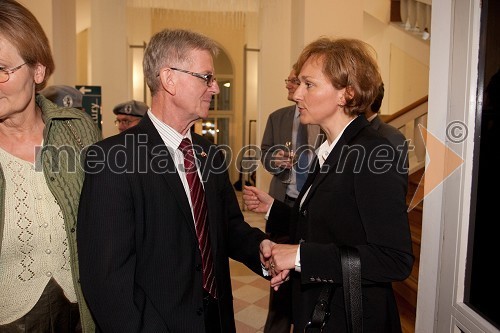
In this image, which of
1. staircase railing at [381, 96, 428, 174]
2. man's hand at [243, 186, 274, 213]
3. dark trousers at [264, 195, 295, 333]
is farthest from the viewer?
staircase railing at [381, 96, 428, 174]

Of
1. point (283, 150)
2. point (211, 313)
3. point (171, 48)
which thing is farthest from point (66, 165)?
point (283, 150)

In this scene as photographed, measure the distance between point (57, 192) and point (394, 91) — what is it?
9382mm

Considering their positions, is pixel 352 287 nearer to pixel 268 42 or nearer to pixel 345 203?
pixel 345 203

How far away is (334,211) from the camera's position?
1.48 meters

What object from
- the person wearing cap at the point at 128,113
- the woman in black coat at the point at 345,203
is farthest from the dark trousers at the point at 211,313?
the person wearing cap at the point at 128,113

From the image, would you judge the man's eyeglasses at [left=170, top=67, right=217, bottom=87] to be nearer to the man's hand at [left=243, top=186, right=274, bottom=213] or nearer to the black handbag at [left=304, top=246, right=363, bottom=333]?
the man's hand at [left=243, top=186, right=274, bottom=213]

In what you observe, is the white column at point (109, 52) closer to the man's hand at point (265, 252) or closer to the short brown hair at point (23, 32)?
the short brown hair at point (23, 32)

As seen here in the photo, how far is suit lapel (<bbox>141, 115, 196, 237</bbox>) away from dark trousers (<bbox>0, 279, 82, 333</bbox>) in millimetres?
566

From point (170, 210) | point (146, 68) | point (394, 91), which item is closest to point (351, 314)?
point (170, 210)

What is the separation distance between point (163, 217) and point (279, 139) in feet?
6.94

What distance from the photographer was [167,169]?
58.8 inches

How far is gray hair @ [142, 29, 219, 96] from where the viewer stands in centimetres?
161

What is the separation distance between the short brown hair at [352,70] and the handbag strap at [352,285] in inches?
23.9

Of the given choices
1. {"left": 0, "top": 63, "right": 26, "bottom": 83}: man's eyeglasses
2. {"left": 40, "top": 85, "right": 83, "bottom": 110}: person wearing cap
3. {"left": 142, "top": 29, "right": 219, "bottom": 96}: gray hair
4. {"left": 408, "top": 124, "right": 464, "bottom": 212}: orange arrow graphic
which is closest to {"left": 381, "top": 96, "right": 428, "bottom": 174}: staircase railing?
{"left": 408, "top": 124, "right": 464, "bottom": 212}: orange arrow graphic
